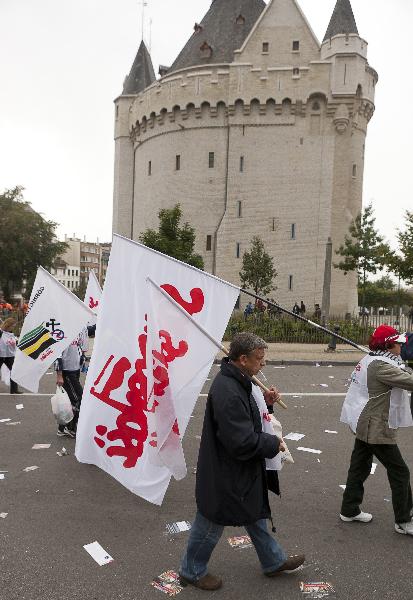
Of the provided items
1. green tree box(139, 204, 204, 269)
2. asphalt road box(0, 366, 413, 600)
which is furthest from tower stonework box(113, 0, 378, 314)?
asphalt road box(0, 366, 413, 600)

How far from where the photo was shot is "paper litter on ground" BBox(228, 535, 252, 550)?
4.35m

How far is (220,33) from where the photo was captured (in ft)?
166

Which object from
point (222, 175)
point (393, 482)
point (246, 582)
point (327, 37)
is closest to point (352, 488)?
point (393, 482)

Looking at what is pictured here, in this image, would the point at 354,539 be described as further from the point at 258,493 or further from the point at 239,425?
the point at 239,425

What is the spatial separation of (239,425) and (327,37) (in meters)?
48.6

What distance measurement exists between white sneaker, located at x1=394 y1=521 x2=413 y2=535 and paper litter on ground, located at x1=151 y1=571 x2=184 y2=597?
79.1 inches

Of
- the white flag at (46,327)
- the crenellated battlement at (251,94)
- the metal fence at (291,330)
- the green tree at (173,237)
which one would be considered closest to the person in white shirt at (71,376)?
the white flag at (46,327)

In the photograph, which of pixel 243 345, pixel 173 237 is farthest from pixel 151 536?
pixel 173 237

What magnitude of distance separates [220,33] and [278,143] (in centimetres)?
1356

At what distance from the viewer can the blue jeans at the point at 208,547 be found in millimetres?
3555

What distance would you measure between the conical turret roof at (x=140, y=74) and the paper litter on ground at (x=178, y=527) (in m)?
55.9

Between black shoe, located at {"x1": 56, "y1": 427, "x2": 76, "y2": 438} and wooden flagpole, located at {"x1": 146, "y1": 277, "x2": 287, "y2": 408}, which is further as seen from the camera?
black shoe, located at {"x1": 56, "y1": 427, "x2": 76, "y2": 438}

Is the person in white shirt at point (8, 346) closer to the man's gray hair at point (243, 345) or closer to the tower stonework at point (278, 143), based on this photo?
the man's gray hair at point (243, 345)

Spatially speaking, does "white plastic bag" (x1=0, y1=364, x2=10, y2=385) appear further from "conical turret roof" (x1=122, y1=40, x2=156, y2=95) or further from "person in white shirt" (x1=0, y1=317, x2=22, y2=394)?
"conical turret roof" (x1=122, y1=40, x2=156, y2=95)
